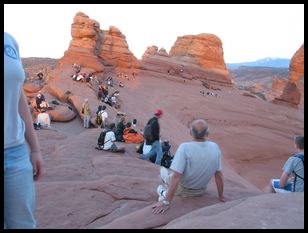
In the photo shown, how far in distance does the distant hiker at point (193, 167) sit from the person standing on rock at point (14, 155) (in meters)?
2.22

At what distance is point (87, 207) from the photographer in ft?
17.7

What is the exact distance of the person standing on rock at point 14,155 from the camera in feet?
7.52

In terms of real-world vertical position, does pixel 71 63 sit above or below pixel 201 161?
above

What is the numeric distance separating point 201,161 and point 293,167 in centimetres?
117

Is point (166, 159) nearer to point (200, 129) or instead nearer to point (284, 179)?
point (284, 179)

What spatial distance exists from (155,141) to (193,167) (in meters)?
4.28

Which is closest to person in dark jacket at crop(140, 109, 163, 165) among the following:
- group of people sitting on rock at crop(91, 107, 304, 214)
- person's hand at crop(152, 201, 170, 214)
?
group of people sitting on rock at crop(91, 107, 304, 214)

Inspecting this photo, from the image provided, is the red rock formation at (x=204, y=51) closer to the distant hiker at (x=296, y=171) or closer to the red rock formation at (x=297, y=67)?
the red rock formation at (x=297, y=67)

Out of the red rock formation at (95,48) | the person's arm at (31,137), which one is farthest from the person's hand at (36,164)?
the red rock formation at (95,48)

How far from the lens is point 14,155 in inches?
91.3

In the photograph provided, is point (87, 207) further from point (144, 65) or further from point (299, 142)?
point (144, 65)

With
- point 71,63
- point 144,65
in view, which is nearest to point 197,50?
point 144,65

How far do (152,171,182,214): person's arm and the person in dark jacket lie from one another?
14.0 feet
